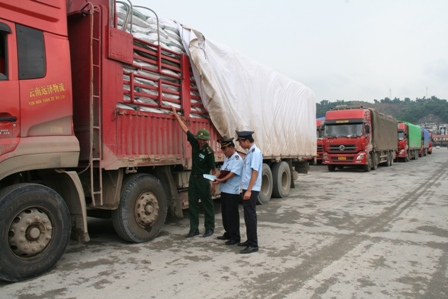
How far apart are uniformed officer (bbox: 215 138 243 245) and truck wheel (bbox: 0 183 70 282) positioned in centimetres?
223

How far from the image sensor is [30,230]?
395cm

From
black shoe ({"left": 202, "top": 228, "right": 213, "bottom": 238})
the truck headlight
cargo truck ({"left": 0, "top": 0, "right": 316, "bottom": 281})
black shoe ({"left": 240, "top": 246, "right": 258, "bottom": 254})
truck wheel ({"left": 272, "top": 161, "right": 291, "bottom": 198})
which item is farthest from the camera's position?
the truck headlight

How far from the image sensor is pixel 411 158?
3209 cm

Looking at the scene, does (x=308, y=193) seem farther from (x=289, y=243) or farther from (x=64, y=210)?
(x=64, y=210)

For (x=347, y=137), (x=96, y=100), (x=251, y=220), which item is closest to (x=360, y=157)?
(x=347, y=137)

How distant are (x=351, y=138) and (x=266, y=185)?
33.7ft

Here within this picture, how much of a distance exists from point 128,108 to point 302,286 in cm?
329

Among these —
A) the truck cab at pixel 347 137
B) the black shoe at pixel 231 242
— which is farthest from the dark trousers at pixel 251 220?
the truck cab at pixel 347 137

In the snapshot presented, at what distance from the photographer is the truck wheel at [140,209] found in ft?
17.3

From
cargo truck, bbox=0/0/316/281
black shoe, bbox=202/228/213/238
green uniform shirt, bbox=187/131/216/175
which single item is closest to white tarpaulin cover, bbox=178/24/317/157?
cargo truck, bbox=0/0/316/281

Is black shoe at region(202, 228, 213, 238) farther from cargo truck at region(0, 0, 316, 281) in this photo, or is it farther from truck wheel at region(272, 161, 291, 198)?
truck wheel at region(272, 161, 291, 198)

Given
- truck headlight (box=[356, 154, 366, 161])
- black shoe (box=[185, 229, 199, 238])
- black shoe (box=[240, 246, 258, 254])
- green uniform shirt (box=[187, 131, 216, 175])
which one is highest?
green uniform shirt (box=[187, 131, 216, 175])

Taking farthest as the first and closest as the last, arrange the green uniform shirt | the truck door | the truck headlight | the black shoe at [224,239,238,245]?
the truck headlight
the green uniform shirt
the black shoe at [224,239,238,245]
the truck door

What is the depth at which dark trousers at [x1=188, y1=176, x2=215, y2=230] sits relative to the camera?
5.99 m
